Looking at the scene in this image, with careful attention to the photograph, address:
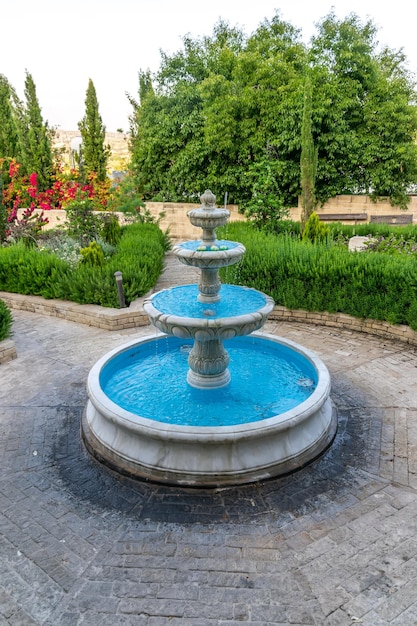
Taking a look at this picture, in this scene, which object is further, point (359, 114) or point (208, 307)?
point (359, 114)

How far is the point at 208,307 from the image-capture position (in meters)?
5.48

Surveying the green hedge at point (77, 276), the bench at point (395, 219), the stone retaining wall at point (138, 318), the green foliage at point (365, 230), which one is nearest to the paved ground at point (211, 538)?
the stone retaining wall at point (138, 318)

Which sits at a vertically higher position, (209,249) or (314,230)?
(209,249)

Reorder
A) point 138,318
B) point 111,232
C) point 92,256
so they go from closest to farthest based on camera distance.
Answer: point 138,318
point 92,256
point 111,232

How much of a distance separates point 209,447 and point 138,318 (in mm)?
5109

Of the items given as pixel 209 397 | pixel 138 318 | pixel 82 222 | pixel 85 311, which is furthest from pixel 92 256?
pixel 209 397

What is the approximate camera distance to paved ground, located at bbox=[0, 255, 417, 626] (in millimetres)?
3221

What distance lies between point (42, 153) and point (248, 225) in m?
14.9

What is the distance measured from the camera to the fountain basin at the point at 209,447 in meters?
4.42

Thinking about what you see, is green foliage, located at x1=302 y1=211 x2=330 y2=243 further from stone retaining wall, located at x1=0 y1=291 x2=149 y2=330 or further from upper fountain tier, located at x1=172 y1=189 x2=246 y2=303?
upper fountain tier, located at x1=172 y1=189 x2=246 y2=303

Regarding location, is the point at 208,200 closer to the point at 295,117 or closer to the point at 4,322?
the point at 4,322

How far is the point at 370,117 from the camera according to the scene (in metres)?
17.9

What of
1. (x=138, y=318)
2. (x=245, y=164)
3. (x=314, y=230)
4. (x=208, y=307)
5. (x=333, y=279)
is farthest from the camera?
(x=245, y=164)

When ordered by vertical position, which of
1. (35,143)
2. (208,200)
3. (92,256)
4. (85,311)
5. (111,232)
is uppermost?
(35,143)
